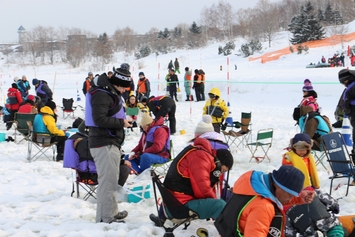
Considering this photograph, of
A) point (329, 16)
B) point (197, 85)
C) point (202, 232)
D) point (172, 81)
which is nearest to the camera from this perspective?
point (202, 232)

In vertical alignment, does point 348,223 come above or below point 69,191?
above

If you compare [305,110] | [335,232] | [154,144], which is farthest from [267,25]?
[335,232]

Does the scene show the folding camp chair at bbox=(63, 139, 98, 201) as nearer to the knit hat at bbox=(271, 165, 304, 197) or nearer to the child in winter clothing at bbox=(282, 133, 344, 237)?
the child in winter clothing at bbox=(282, 133, 344, 237)

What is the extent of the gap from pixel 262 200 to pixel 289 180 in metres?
0.21

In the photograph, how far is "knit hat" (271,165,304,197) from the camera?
2455 millimetres

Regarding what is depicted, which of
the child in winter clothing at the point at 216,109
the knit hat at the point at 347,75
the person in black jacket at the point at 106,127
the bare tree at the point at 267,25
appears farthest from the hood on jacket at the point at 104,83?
the bare tree at the point at 267,25

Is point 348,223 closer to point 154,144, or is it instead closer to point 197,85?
point 154,144

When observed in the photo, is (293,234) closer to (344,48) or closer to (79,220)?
(79,220)

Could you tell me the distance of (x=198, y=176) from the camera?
3652 millimetres

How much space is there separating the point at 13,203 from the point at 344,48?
30125 mm

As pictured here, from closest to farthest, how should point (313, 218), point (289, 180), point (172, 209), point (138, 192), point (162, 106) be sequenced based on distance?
point (289, 180) < point (313, 218) < point (172, 209) < point (138, 192) < point (162, 106)

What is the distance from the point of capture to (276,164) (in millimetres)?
7066

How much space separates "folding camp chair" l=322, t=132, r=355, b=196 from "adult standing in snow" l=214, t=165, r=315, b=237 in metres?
2.82

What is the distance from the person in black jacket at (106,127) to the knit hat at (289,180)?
6.98 ft
